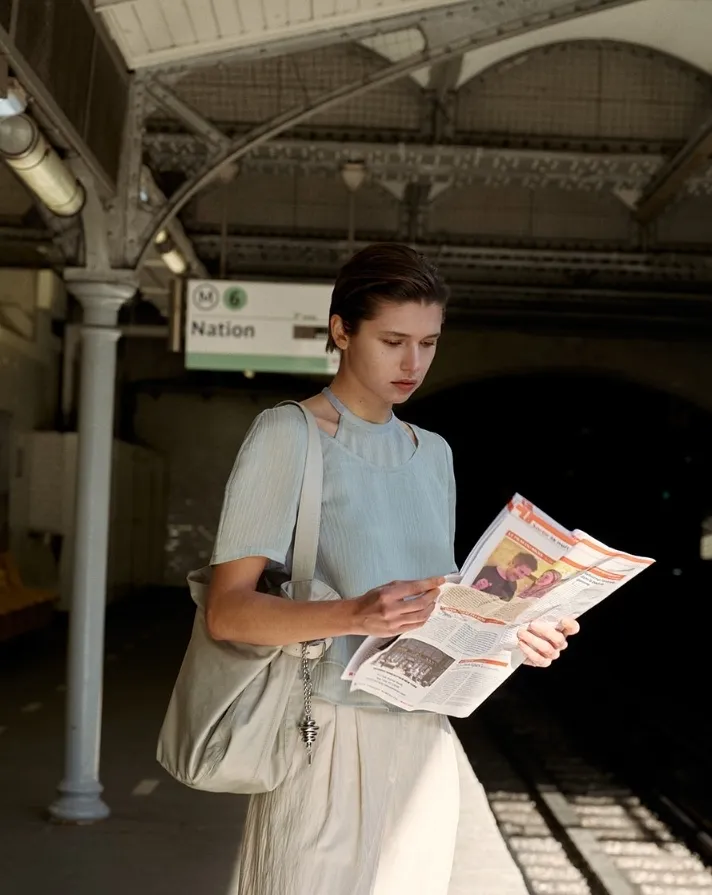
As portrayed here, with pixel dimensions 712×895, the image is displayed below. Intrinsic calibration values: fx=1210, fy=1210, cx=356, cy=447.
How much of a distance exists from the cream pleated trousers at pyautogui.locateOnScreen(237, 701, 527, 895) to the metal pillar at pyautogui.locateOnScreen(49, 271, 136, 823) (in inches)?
180

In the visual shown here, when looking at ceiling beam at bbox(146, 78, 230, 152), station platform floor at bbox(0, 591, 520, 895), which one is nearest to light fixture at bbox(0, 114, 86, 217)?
ceiling beam at bbox(146, 78, 230, 152)

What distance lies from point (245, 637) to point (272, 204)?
1038 cm

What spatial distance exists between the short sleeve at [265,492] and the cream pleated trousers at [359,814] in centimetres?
32

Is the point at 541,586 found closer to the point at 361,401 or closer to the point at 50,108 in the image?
the point at 361,401

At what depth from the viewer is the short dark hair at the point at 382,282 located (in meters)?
2.19

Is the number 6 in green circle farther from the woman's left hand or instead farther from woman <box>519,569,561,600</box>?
woman <box>519,569,561,600</box>

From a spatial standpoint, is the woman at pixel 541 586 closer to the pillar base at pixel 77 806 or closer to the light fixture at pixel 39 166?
the light fixture at pixel 39 166

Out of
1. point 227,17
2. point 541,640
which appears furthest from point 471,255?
point 541,640

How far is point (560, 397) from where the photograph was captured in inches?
1264

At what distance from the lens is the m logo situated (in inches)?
368

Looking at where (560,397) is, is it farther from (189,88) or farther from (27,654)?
(189,88)

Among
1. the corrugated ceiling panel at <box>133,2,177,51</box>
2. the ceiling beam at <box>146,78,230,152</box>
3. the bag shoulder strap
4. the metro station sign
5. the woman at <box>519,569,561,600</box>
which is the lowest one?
the woman at <box>519,569,561,600</box>

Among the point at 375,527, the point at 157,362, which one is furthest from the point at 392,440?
the point at 157,362

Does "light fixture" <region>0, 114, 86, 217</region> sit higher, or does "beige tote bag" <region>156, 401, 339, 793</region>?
"light fixture" <region>0, 114, 86, 217</region>
